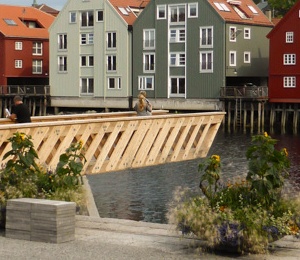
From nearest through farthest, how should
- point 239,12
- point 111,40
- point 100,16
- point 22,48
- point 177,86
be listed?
1. point 177,86
2. point 239,12
3. point 111,40
4. point 100,16
5. point 22,48

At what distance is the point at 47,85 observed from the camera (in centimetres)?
9969

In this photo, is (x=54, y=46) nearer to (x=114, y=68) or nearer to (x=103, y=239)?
(x=114, y=68)

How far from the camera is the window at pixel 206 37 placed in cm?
8419

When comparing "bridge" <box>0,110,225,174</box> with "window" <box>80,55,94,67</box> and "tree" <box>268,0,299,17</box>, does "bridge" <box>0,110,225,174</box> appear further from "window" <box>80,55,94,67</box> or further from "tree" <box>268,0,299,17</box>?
"tree" <box>268,0,299,17</box>

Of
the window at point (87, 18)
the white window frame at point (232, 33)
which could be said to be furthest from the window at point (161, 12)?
the window at point (87, 18)

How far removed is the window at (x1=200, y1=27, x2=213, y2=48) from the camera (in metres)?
84.2

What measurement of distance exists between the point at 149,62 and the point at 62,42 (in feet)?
42.2

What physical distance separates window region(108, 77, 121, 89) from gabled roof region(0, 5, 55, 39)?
1770cm

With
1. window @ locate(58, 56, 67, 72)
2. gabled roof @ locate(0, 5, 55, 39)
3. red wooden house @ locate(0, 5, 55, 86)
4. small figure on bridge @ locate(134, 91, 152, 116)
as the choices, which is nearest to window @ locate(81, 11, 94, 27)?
window @ locate(58, 56, 67, 72)

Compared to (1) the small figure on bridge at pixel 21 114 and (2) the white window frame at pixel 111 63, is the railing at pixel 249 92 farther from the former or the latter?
(1) the small figure on bridge at pixel 21 114

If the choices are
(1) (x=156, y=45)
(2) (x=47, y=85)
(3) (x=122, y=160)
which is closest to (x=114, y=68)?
(1) (x=156, y=45)

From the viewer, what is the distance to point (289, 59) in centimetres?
7862

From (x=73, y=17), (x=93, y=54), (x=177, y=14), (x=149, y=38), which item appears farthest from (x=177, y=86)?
(x=73, y=17)

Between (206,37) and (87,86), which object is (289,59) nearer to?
(206,37)
